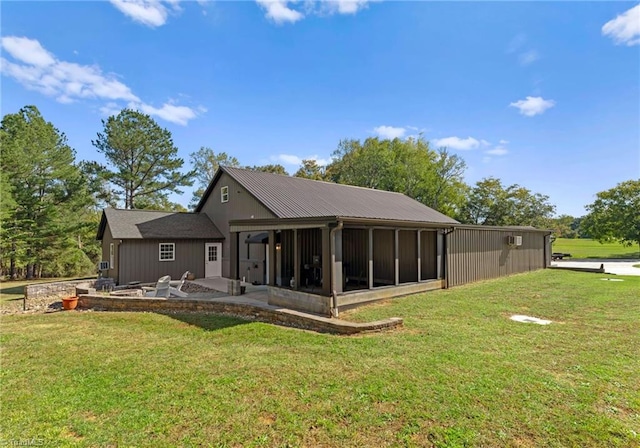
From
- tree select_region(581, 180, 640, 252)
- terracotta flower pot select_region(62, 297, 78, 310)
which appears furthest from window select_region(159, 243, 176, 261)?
tree select_region(581, 180, 640, 252)

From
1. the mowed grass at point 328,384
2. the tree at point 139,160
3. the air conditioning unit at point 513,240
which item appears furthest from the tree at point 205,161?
the mowed grass at point 328,384

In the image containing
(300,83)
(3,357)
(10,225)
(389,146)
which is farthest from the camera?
(389,146)

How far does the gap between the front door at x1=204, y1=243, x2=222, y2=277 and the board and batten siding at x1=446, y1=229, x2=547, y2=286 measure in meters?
11.2

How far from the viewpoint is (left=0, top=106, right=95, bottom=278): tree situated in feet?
67.0

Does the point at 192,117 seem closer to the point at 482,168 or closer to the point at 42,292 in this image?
the point at 42,292

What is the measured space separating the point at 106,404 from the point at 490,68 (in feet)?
60.1

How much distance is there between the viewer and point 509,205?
125 ft

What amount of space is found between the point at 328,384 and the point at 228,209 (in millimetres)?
12798

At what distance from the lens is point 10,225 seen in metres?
20.8

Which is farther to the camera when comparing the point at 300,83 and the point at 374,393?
the point at 300,83

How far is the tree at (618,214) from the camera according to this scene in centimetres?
2862

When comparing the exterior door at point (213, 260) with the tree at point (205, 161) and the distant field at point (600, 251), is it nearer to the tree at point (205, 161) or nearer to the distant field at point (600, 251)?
the tree at point (205, 161)

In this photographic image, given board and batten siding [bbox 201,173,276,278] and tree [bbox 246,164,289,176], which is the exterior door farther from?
tree [bbox 246,164,289,176]

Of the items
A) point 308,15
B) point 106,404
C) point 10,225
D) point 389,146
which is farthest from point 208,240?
point 389,146
